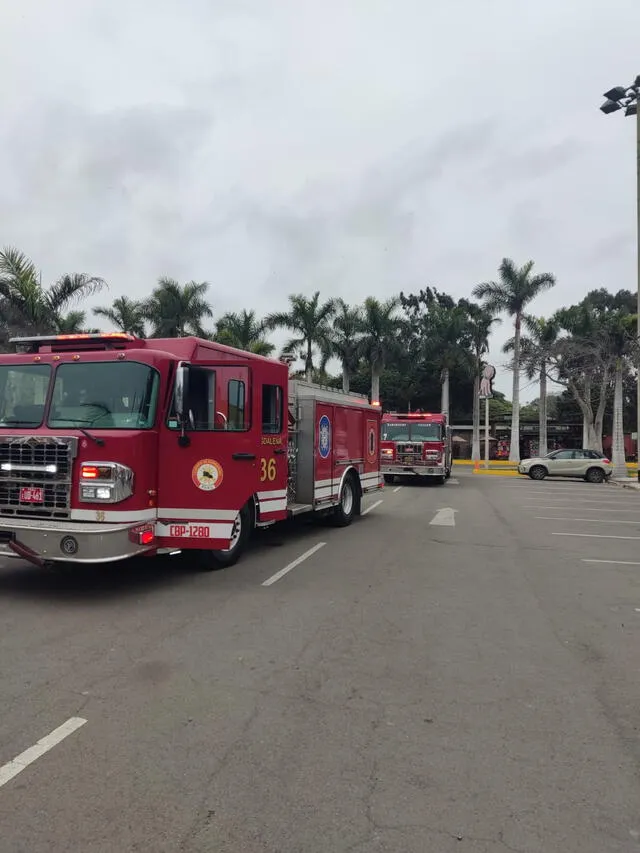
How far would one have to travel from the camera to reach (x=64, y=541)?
6.05 meters

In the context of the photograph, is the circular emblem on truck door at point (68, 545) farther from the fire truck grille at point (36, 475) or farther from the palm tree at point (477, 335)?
the palm tree at point (477, 335)

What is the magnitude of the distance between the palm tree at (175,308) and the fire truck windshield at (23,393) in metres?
26.8

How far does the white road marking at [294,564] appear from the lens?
24.2ft

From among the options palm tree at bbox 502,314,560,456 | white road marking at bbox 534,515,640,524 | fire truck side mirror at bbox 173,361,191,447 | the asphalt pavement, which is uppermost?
palm tree at bbox 502,314,560,456

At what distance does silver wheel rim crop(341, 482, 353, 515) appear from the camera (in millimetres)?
12141

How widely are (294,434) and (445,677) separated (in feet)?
20.0

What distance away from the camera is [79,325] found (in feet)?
92.1

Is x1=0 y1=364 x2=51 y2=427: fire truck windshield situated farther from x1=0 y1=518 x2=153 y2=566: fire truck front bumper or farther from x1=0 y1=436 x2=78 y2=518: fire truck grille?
x1=0 y1=518 x2=153 y2=566: fire truck front bumper

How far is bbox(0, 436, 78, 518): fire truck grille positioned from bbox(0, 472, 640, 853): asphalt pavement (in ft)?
3.12

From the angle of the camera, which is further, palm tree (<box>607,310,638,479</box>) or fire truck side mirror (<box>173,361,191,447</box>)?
palm tree (<box>607,310,638,479</box>)

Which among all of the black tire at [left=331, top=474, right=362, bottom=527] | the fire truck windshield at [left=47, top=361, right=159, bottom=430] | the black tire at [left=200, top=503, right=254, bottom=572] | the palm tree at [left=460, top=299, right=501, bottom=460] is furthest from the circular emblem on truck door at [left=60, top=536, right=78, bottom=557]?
the palm tree at [left=460, top=299, right=501, bottom=460]

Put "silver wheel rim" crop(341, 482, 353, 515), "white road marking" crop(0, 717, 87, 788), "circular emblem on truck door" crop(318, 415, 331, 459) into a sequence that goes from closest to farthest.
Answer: "white road marking" crop(0, 717, 87, 788) → "circular emblem on truck door" crop(318, 415, 331, 459) → "silver wheel rim" crop(341, 482, 353, 515)

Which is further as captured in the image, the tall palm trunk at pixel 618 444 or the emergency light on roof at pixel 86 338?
the tall palm trunk at pixel 618 444

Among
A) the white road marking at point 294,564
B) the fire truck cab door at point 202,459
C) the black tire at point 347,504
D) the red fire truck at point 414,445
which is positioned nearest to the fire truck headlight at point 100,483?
the fire truck cab door at point 202,459
